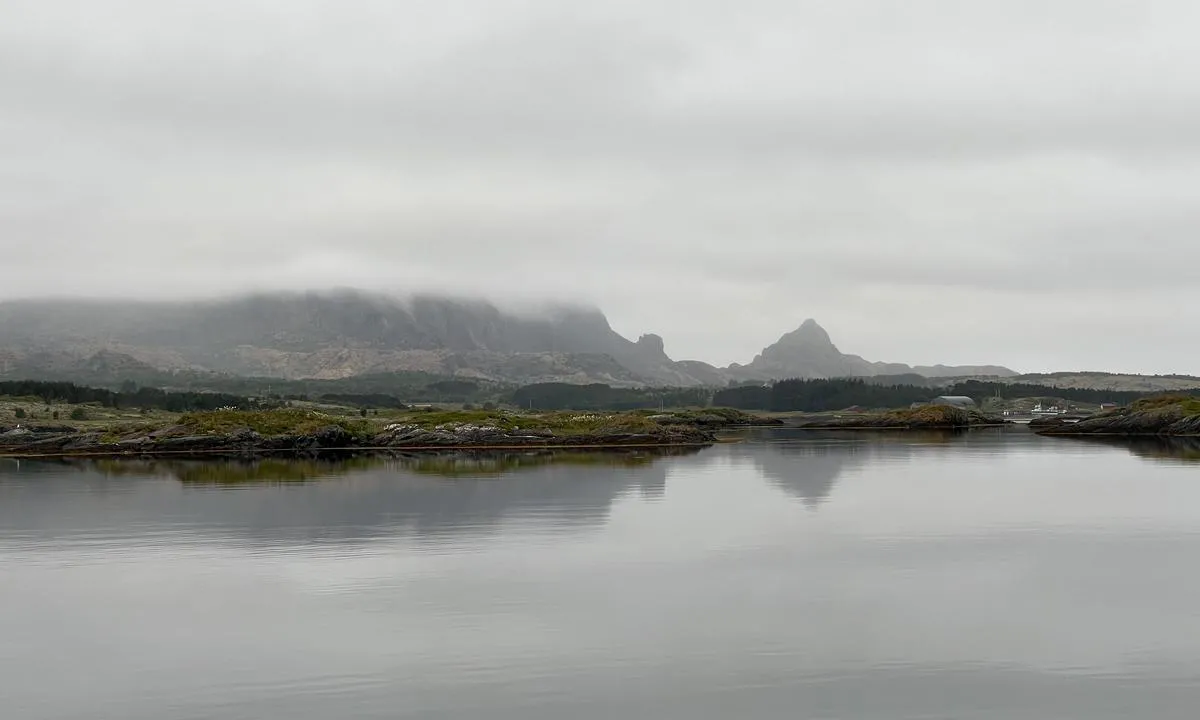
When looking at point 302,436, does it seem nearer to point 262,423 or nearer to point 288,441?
point 288,441

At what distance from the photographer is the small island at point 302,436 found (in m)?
106

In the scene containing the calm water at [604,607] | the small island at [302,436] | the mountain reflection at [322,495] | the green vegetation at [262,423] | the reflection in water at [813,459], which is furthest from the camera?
the green vegetation at [262,423]

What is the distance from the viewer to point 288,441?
108m

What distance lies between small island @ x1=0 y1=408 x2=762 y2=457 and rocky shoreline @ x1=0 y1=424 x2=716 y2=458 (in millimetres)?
106

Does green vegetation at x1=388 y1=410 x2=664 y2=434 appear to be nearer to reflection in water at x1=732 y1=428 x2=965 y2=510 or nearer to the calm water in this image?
reflection in water at x1=732 y1=428 x2=965 y2=510

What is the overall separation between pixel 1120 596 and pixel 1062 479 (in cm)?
4287

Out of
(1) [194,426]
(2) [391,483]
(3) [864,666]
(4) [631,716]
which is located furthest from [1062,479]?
(1) [194,426]

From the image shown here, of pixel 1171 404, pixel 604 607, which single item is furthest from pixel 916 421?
pixel 604 607

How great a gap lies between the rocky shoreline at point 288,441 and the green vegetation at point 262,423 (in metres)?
0.64

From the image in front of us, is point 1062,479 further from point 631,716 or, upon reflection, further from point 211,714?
point 211,714

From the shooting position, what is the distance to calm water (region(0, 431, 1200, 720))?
Answer: 61.4ft

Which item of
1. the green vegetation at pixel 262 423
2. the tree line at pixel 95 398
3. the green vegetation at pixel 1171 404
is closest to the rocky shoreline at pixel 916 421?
the green vegetation at pixel 1171 404

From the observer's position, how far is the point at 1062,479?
65.9m

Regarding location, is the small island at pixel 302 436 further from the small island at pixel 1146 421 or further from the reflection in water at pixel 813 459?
the small island at pixel 1146 421
